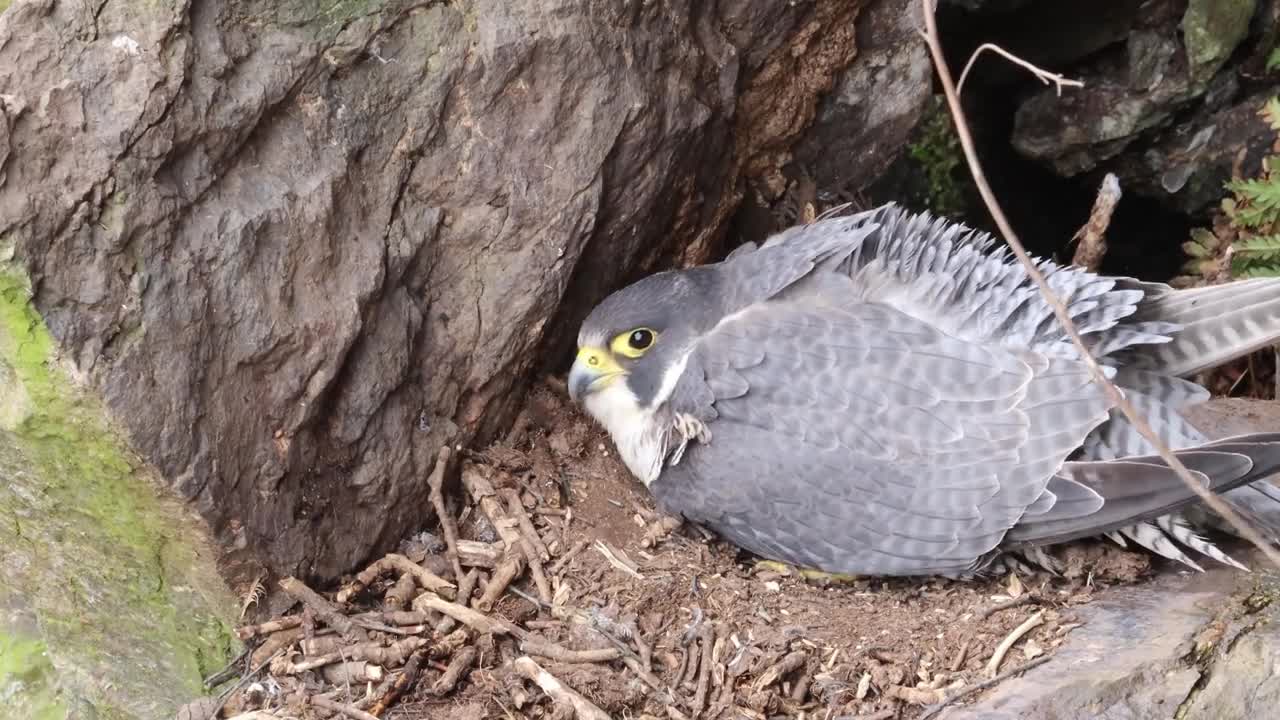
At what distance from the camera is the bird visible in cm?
338

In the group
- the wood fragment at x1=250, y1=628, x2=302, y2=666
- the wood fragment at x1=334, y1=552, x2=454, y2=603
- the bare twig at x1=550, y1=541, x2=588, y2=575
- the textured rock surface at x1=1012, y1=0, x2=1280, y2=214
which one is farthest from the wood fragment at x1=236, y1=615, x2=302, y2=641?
the textured rock surface at x1=1012, y1=0, x2=1280, y2=214

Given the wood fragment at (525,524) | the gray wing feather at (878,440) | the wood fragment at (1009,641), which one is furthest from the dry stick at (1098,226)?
the wood fragment at (525,524)

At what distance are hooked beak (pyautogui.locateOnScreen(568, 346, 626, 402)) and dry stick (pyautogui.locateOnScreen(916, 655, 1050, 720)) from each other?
1479 millimetres

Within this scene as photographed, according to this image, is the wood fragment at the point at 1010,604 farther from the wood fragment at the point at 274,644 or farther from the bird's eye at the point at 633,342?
the wood fragment at the point at 274,644

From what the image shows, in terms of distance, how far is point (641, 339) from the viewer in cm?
380

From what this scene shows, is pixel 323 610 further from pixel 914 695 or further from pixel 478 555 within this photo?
pixel 914 695

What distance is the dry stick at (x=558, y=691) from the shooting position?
3.01 metres

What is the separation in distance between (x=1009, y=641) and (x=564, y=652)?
1299mm

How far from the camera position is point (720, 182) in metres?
4.29

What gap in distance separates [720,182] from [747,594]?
1.60 meters

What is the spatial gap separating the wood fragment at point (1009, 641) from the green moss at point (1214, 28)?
2.84 meters

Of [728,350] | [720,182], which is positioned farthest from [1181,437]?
[720,182]

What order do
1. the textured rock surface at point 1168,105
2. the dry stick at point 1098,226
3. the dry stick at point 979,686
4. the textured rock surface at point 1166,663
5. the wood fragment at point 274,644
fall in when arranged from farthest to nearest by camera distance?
the textured rock surface at point 1168,105
the dry stick at point 1098,226
the wood fragment at point 274,644
the dry stick at point 979,686
the textured rock surface at point 1166,663

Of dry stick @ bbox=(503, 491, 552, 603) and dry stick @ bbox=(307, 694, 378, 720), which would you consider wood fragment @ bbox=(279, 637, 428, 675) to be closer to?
dry stick @ bbox=(307, 694, 378, 720)
